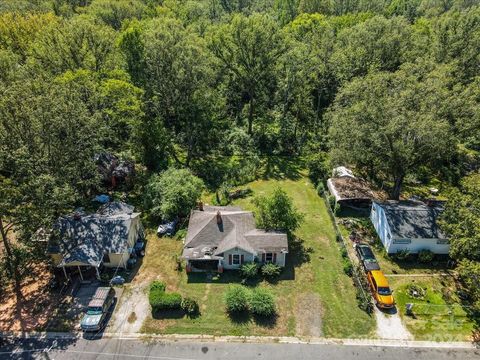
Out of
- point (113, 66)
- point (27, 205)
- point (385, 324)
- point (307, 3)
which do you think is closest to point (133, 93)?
point (113, 66)

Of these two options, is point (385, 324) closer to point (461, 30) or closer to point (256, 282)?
point (256, 282)

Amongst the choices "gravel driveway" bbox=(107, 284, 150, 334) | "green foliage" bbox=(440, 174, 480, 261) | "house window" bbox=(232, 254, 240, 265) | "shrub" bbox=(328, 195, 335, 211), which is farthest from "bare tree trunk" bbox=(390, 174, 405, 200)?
"gravel driveway" bbox=(107, 284, 150, 334)

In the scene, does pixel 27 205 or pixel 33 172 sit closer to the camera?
pixel 27 205

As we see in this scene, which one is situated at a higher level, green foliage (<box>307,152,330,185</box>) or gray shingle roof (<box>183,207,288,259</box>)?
gray shingle roof (<box>183,207,288,259</box>)

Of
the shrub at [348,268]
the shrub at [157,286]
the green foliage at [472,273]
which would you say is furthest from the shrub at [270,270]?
the green foliage at [472,273]

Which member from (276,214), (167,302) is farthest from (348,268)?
(167,302)

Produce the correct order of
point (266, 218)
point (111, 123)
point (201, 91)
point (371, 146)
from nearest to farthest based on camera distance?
point (266, 218) < point (371, 146) < point (111, 123) < point (201, 91)

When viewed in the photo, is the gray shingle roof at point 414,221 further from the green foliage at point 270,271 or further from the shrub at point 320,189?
the green foliage at point 270,271

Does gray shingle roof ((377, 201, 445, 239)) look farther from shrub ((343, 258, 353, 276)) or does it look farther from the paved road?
the paved road
